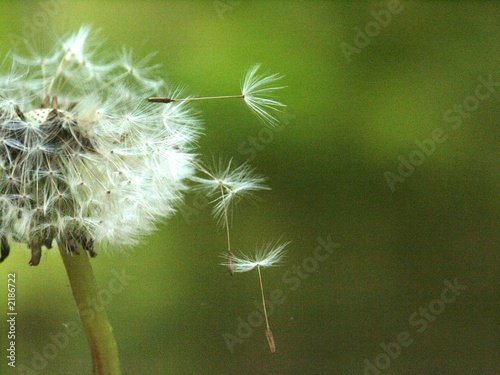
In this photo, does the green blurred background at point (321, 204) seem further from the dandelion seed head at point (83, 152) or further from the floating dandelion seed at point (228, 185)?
the dandelion seed head at point (83, 152)

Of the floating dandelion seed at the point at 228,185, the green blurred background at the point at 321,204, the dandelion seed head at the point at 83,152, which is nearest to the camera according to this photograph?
the dandelion seed head at the point at 83,152

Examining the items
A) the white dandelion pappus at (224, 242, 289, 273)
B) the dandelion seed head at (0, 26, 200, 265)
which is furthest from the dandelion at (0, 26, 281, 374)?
the white dandelion pappus at (224, 242, 289, 273)

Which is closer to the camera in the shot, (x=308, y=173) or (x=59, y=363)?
(x=59, y=363)

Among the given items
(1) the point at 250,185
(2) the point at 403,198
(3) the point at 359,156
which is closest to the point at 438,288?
(2) the point at 403,198

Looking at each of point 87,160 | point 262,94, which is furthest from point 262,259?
point 87,160

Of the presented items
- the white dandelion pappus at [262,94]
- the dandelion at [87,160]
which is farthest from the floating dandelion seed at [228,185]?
the white dandelion pappus at [262,94]

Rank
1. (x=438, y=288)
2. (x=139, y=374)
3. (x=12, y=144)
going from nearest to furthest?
1. (x=12, y=144)
2. (x=139, y=374)
3. (x=438, y=288)

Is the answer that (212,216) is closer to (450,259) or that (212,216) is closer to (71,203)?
(71,203)
